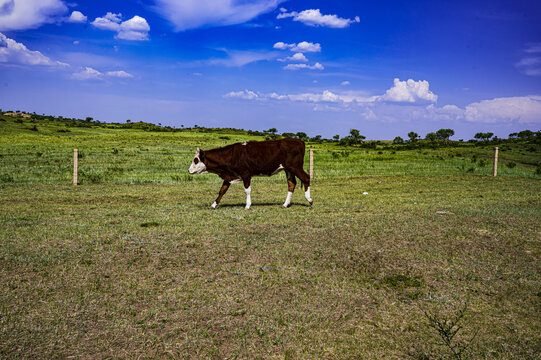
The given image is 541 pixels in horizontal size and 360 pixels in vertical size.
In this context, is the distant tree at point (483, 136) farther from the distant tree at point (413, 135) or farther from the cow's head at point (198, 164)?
the cow's head at point (198, 164)

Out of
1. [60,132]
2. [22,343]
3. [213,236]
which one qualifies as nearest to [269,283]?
[213,236]

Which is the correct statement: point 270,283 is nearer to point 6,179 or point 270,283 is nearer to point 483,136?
point 6,179

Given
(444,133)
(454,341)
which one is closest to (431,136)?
(444,133)

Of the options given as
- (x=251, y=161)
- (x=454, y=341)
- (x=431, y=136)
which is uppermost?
(x=431, y=136)

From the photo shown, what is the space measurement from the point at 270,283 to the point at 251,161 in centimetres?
710

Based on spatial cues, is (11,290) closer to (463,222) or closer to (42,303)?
(42,303)

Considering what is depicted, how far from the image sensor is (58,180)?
2214cm

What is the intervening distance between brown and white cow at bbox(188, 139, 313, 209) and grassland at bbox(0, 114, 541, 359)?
161cm

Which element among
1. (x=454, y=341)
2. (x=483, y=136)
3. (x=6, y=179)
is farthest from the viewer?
(x=483, y=136)

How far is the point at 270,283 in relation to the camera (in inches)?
240

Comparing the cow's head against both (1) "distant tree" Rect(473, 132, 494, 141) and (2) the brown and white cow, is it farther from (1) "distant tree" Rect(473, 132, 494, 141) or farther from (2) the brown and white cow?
(1) "distant tree" Rect(473, 132, 494, 141)

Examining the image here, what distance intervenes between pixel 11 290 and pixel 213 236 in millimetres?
3931

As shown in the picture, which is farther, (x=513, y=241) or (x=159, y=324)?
(x=513, y=241)

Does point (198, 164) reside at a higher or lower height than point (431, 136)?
lower
